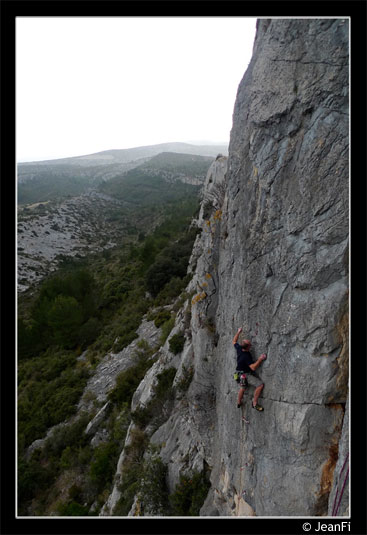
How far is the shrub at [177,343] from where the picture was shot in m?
11.4

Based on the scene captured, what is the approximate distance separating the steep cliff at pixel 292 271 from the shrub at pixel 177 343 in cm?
472

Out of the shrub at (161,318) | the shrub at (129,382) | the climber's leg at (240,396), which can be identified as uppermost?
the climber's leg at (240,396)

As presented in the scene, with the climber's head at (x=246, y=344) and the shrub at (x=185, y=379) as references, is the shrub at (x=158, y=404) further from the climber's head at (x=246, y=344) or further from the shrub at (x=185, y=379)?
the climber's head at (x=246, y=344)

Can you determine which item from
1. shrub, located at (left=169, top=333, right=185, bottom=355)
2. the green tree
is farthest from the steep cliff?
the green tree

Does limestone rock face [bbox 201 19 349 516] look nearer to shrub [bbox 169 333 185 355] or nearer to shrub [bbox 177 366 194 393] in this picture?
shrub [bbox 177 366 194 393]

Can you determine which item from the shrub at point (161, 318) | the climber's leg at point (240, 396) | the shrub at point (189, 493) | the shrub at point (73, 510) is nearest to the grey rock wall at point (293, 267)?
the climber's leg at point (240, 396)

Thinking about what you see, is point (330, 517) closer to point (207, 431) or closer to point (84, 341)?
point (207, 431)

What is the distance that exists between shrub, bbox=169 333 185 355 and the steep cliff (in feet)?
15.5

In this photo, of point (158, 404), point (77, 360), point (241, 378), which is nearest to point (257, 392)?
point (241, 378)

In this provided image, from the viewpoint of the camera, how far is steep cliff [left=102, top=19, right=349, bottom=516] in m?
4.55

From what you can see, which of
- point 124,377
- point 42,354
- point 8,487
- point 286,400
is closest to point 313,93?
point 286,400

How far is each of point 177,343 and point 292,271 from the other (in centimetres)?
748

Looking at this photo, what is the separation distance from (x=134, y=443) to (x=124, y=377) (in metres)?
5.52

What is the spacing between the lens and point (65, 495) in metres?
13.3
